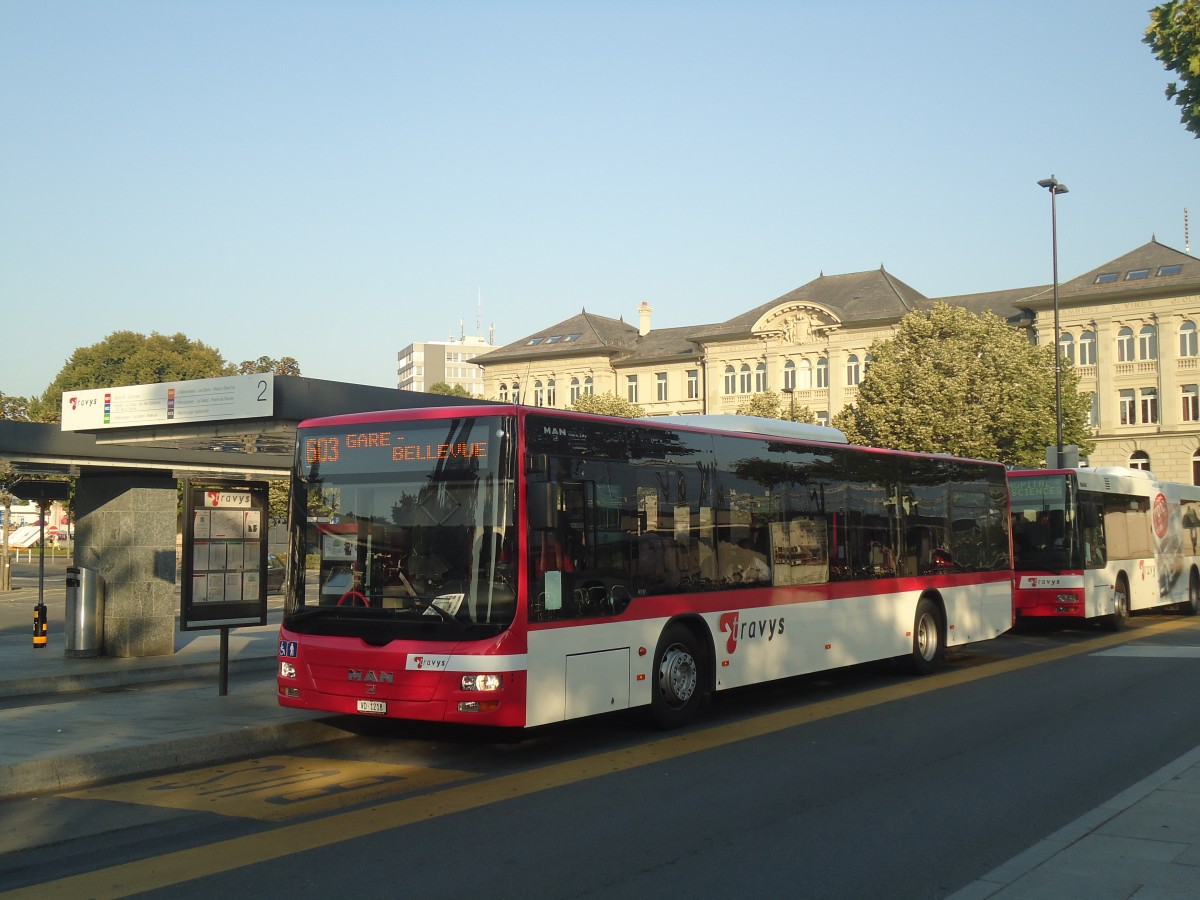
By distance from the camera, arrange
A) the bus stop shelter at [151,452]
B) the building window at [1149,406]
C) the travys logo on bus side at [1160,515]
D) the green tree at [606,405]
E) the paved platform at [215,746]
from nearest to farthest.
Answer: the paved platform at [215,746] → the bus stop shelter at [151,452] → the travys logo on bus side at [1160,515] → the building window at [1149,406] → the green tree at [606,405]

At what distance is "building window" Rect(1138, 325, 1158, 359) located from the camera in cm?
6588

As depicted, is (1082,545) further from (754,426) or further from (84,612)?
(84,612)

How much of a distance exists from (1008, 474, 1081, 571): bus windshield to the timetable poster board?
1444 centimetres

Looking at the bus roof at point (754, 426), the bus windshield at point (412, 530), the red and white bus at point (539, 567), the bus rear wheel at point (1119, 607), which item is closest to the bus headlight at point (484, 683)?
the red and white bus at point (539, 567)

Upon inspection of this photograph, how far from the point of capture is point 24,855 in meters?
6.85

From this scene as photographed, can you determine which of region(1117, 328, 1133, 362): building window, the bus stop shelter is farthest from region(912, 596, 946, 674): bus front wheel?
region(1117, 328, 1133, 362): building window

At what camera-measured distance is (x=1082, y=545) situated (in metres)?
21.9

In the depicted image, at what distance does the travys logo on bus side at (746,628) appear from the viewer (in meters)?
12.2

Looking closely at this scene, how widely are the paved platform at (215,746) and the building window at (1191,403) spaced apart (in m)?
59.8

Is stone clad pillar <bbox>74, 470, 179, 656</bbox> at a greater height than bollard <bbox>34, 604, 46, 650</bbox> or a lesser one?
greater

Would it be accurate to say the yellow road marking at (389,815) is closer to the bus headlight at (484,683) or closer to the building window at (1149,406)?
the bus headlight at (484,683)

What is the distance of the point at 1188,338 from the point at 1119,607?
47.8 meters

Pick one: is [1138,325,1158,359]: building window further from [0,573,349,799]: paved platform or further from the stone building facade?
[0,573,349,799]: paved platform

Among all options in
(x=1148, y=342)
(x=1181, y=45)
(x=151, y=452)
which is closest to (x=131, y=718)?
(x=151, y=452)
